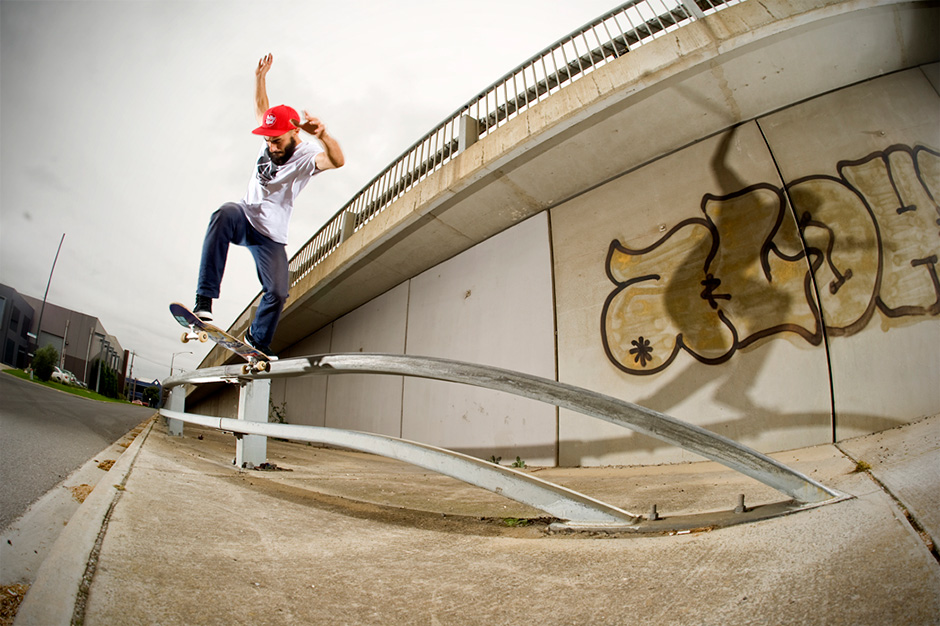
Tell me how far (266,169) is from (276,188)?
31cm

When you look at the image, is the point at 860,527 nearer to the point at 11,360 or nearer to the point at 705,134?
the point at 705,134

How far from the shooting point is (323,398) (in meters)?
13.0

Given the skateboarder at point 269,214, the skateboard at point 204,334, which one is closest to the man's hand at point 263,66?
the skateboarder at point 269,214

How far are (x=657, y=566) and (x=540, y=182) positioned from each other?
6696 millimetres

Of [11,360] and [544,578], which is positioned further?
[11,360]

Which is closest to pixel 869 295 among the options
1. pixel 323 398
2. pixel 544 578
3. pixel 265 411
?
pixel 544 578

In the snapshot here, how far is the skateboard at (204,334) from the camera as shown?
158 inches

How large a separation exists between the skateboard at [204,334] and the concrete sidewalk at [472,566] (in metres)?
2.21

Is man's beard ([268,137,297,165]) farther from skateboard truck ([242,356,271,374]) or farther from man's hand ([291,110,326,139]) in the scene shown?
skateboard truck ([242,356,271,374])

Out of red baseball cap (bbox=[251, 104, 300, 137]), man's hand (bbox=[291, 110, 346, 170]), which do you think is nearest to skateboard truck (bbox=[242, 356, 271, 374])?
man's hand (bbox=[291, 110, 346, 170])

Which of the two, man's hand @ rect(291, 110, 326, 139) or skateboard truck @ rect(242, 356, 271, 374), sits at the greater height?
man's hand @ rect(291, 110, 326, 139)

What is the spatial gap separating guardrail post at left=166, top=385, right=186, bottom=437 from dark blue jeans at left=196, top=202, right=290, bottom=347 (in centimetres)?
127

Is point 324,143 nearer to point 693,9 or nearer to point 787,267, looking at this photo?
point 693,9

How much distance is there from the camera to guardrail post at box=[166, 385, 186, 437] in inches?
190
